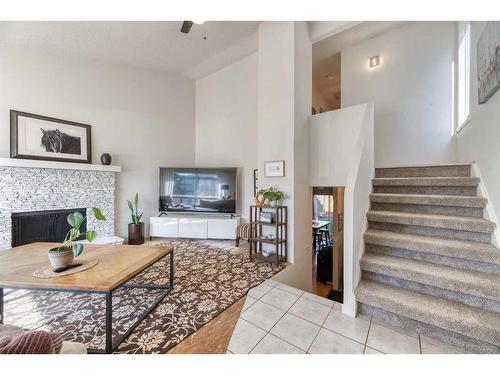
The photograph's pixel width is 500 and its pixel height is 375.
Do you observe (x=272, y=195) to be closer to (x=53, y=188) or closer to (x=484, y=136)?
(x=484, y=136)

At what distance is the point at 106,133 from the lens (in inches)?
174

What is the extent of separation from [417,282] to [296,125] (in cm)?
249

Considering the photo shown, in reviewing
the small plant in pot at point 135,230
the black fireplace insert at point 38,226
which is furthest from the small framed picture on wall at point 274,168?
the black fireplace insert at point 38,226

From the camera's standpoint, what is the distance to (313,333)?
1.70 meters

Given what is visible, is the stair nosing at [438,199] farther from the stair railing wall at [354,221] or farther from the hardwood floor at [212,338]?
the hardwood floor at [212,338]

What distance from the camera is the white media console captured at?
4508 millimetres

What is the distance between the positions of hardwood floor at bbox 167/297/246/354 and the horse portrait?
4114 mm

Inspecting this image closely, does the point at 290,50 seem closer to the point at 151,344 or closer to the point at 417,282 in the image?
the point at 417,282

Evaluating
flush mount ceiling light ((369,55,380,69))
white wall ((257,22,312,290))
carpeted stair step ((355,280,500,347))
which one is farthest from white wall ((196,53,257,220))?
carpeted stair step ((355,280,500,347))

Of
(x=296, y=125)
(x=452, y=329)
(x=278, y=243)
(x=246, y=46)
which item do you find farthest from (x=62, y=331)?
(x=246, y=46)

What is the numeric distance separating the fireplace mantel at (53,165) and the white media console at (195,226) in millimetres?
1356

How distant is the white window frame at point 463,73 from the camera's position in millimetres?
2969

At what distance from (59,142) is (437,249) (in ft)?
18.5

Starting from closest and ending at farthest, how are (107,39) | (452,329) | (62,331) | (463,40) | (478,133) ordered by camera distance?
1. (452,329)
2. (62,331)
3. (478,133)
4. (463,40)
5. (107,39)
